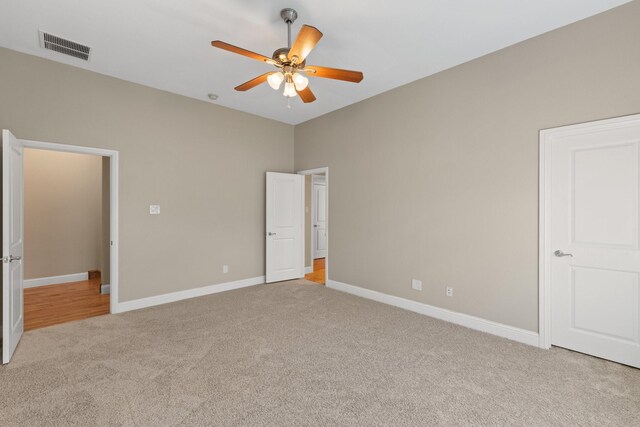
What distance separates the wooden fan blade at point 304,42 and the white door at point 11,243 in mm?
2574

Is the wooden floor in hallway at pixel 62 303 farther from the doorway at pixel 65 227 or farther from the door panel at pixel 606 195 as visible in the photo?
the door panel at pixel 606 195

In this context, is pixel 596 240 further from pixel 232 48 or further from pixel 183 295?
pixel 183 295

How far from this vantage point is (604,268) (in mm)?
2627

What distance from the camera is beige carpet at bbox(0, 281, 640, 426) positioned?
6.42 ft

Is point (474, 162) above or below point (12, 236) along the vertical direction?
above

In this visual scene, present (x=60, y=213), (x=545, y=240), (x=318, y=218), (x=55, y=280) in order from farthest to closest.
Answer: (x=318, y=218)
(x=60, y=213)
(x=55, y=280)
(x=545, y=240)

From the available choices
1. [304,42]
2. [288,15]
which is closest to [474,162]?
[304,42]

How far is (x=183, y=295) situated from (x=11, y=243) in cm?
211

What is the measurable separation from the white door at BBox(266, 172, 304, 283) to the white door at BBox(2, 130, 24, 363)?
3097mm

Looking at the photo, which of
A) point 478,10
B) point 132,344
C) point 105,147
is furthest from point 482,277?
point 105,147

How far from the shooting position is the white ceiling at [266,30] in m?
2.50

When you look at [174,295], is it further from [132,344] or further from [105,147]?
[105,147]

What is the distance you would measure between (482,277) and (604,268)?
3.27ft

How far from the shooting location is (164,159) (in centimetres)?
429
